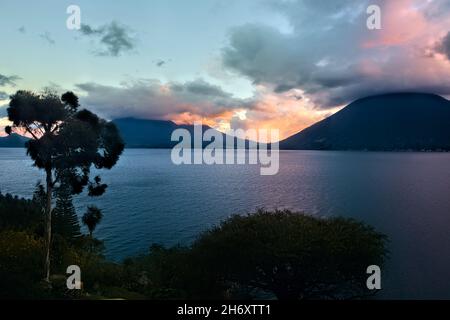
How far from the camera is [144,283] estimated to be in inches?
1439

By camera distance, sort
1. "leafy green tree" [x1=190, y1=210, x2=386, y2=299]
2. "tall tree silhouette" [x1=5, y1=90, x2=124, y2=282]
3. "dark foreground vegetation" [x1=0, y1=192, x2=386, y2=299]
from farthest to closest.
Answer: "leafy green tree" [x1=190, y1=210, x2=386, y2=299] → "dark foreground vegetation" [x1=0, y1=192, x2=386, y2=299] → "tall tree silhouette" [x1=5, y1=90, x2=124, y2=282]

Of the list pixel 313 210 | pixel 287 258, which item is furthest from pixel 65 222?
pixel 313 210

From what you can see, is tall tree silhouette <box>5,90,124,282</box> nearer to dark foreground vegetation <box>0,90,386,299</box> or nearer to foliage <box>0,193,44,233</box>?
dark foreground vegetation <box>0,90,386,299</box>

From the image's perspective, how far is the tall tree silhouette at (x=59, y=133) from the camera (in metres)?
25.6

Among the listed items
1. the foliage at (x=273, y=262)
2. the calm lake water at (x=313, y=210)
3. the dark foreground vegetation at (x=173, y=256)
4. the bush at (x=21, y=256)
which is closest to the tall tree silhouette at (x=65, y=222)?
the calm lake water at (x=313, y=210)

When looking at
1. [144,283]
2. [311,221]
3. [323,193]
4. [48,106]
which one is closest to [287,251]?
[311,221]

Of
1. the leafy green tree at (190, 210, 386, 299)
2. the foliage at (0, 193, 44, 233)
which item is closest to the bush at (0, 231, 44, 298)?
the leafy green tree at (190, 210, 386, 299)

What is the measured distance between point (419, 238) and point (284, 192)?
6034cm

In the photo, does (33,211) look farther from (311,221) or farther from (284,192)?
(284,192)

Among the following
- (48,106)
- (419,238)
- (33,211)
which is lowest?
(419,238)

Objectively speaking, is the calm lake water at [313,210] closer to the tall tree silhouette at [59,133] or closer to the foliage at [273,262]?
the foliage at [273,262]

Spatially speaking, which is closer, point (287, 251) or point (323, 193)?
point (287, 251)

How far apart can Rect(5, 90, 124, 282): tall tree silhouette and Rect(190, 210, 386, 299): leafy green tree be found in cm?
1397

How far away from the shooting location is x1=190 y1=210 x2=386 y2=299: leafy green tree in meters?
33.1
